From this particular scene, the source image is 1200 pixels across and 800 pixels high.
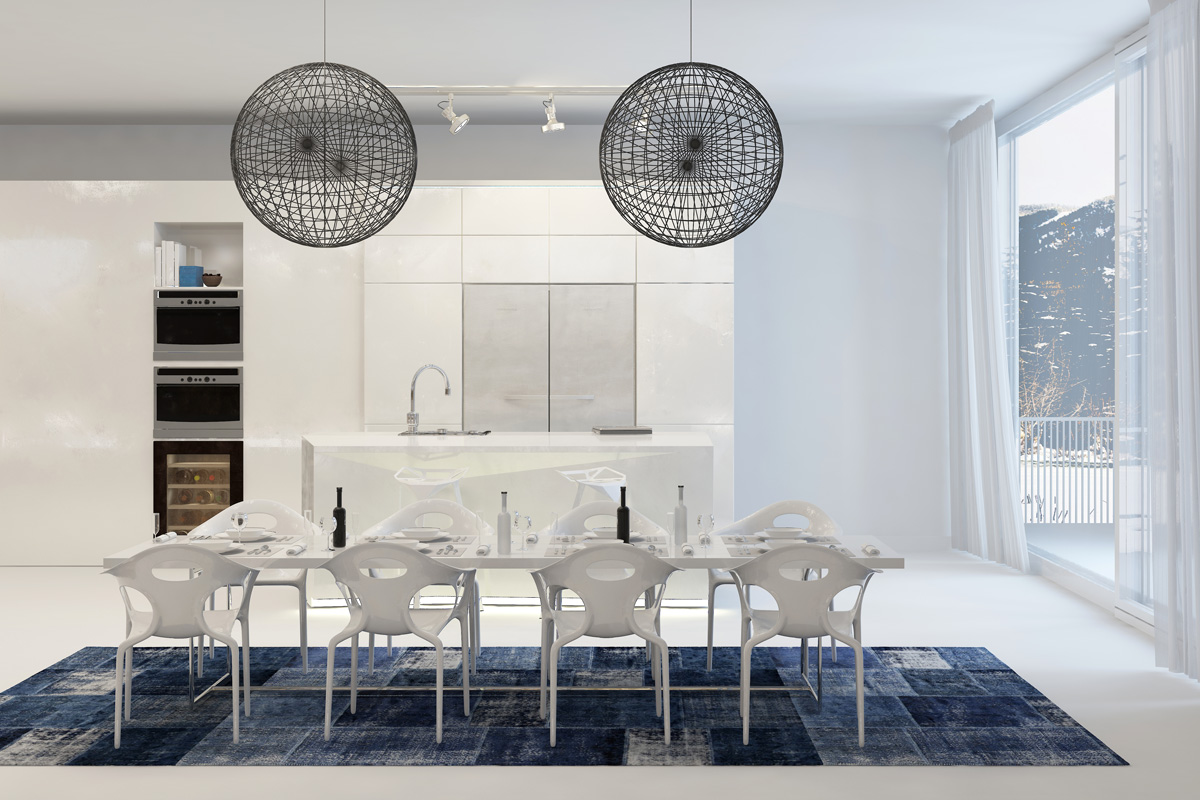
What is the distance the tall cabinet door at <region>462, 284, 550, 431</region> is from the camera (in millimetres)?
6418

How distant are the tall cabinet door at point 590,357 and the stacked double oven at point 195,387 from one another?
220 centimetres

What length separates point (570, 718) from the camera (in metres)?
3.52

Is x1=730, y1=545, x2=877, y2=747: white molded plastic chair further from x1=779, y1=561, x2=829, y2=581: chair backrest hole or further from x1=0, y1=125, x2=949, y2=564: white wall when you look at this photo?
x1=0, y1=125, x2=949, y2=564: white wall

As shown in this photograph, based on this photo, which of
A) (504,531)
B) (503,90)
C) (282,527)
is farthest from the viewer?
(503,90)

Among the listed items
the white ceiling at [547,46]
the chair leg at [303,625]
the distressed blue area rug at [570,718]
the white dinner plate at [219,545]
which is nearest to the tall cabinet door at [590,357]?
the white ceiling at [547,46]

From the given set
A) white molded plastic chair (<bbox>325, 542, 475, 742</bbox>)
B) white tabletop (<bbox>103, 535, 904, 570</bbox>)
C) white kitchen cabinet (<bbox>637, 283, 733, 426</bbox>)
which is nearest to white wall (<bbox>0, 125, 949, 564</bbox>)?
white kitchen cabinet (<bbox>637, 283, 733, 426</bbox>)

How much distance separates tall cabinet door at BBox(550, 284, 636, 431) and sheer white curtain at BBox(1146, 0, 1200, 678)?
3223mm

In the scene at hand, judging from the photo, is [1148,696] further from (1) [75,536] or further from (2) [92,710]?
(1) [75,536]

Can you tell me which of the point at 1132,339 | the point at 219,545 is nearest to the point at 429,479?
the point at 219,545

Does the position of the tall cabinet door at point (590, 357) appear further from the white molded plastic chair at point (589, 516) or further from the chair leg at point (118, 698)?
the chair leg at point (118, 698)

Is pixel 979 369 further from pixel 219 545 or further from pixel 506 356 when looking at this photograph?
pixel 219 545

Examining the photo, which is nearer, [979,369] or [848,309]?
[979,369]

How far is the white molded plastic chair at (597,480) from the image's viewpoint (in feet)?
16.2

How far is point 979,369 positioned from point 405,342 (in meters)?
3.91
